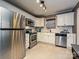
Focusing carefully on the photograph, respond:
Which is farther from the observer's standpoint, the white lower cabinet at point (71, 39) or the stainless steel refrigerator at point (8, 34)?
the white lower cabinet at point (71, 39)

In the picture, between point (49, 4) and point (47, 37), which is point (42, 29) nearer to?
point (47, 37)

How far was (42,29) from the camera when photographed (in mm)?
8570

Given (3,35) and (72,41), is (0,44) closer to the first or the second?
(3,35)

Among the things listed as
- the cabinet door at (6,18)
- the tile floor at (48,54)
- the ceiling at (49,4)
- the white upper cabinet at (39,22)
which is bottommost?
the tile floor at (48,54)

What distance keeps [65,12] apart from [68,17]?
1.73 feet

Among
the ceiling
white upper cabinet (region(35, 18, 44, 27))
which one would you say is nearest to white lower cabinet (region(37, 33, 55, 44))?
white upper cabinet (region(35, 18, 44, 27))

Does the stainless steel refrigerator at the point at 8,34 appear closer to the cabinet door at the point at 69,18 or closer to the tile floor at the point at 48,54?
the tile floor at the point at 48,54

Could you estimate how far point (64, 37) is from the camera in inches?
233

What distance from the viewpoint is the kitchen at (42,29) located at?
290cm

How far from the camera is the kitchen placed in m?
2.90

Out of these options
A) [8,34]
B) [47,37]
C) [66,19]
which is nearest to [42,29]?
[47,37]

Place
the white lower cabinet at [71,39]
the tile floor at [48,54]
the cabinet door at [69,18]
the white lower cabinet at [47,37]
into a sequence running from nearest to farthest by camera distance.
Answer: the tile floor at [48,54], the white lower cabinet at [71,39], the cabinet door at [69,18], the white lower cabinet at [47,37]

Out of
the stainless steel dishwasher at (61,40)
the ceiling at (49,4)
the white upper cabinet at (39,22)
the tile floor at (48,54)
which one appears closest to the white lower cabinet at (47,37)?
the stainless steel dishwasher at (61,40)

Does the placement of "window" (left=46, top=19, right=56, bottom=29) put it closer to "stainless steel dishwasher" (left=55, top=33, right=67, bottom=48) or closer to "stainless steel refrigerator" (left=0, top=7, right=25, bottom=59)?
"stainless steel dishwasher" (left=55, top=33, right=67, bottom=48)
